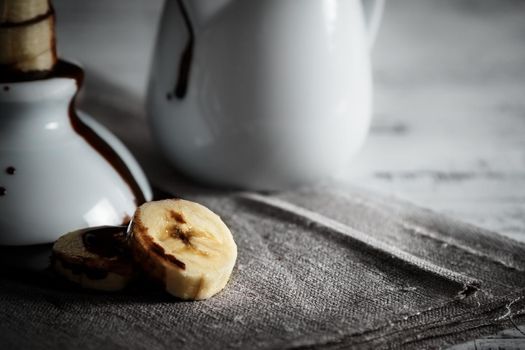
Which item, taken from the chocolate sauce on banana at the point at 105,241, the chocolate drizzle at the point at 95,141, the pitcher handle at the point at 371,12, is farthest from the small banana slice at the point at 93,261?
the pitcher handle at the point at 371,12

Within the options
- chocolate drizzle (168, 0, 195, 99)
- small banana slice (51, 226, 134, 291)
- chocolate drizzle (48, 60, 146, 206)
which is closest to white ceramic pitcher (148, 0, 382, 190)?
chocolate drizzle (168, 0, 195, 99)

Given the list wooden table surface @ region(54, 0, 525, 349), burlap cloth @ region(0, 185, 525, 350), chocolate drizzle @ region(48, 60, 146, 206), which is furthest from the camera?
wooden table surface @ region(54, 0, 525, 349)

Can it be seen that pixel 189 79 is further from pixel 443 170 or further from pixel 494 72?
pixel 494 72

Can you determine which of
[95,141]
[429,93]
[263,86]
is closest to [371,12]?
[263,86]

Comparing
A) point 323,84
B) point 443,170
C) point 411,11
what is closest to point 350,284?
point 323,84

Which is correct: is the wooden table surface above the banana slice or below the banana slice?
below

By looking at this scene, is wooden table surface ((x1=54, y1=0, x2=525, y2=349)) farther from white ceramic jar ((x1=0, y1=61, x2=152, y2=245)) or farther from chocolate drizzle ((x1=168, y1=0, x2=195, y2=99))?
white ceramic jar ((x1=0, y1=61, x2=152, y2=245))

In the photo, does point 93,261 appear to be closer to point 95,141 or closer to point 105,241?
point 105,241
